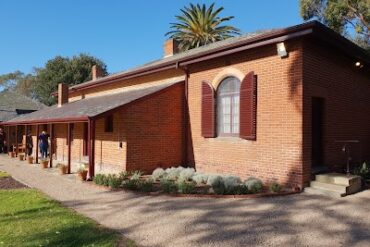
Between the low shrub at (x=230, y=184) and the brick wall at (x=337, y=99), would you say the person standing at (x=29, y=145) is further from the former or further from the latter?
the brick wall at (x=337, y=99)

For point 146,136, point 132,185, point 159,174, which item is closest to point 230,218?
point 132,185

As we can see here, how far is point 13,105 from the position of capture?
31.6 metres

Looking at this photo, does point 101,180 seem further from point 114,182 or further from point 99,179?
point 114,182

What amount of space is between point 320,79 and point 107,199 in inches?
261

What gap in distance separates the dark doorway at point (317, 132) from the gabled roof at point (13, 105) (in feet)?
84.3

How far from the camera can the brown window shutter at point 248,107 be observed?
414 inches

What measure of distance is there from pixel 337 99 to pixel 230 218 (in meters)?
6.17

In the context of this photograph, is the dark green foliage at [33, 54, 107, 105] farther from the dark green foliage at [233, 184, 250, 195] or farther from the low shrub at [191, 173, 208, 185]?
the dark green foliage at [233, 184, 250, 195]

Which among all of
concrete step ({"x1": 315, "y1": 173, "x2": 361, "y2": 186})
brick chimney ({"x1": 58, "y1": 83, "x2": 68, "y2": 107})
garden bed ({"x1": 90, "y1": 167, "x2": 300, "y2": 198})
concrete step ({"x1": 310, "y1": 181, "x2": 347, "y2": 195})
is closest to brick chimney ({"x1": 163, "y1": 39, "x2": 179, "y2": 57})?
brick chimney ({"x1": 58, "y1": 83, "x2": 68, "y2": 107})

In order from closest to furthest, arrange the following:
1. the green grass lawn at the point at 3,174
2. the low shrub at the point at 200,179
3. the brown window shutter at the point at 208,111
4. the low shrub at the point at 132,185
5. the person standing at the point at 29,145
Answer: the low shrub at the point at 132,185
the low shrub at the point at 200,179
the brown window shutter at the point at 208,111
the green grass lawn at the point at 3,174
the person standing at the point at 29,145

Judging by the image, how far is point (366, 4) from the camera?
19.6 m

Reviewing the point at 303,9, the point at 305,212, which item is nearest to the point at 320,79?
the point at 305,212

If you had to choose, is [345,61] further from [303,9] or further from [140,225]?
[303,9]

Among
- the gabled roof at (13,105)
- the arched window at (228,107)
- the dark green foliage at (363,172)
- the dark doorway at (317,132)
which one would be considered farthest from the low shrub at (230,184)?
the gabled roof at (13,105)
